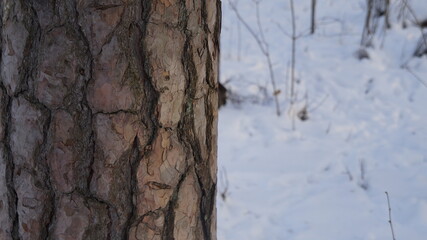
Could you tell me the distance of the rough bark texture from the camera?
0.93 meters

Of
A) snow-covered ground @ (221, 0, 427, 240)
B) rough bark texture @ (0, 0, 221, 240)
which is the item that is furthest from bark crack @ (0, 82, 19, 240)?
snow-covered ground @ (221, 0, 427, 240)

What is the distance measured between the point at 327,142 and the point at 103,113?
8.81 ft

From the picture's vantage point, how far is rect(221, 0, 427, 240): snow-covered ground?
2469 mm

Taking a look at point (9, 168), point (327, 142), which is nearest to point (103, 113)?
point (9, 168)

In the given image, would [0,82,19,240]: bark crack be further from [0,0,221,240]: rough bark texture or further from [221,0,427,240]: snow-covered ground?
[221,0,427,240]: snow-covered ground

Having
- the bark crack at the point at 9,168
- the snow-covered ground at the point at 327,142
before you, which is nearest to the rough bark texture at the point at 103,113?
the bark crack at the point at 9,168

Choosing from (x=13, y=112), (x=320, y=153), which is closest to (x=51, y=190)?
(x=13, y=112)

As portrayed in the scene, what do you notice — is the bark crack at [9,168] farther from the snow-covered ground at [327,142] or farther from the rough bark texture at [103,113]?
the snow-covered ground at [327,142]

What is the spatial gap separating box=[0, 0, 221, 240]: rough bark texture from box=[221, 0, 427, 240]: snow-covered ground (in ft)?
4.53

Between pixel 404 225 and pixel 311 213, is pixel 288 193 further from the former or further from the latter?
pixel 404 225

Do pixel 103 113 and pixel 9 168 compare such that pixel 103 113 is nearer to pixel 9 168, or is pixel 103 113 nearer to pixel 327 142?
pixel 9 168

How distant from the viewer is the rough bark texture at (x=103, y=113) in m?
0.93

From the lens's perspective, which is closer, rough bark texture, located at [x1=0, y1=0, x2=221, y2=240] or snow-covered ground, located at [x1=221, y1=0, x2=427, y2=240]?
rough bark texture, located at [x1=0, y1=0, x2=221, y2=240]

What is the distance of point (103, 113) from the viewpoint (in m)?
0.95
